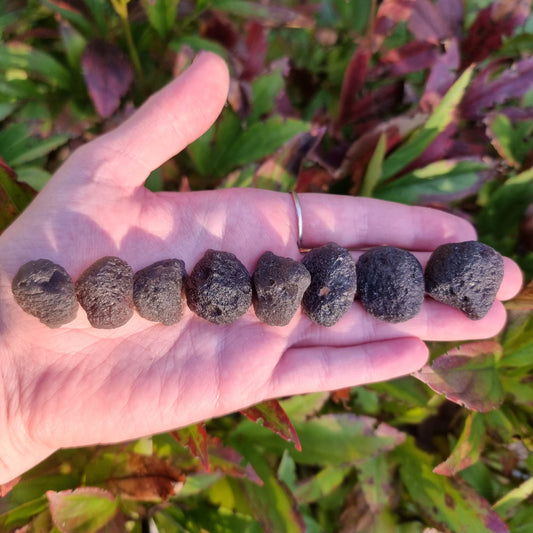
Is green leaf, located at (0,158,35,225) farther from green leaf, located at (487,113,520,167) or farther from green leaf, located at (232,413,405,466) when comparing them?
green leaf, located at (487,113,520,167)

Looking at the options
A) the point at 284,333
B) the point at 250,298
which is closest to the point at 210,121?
the point at 250,298

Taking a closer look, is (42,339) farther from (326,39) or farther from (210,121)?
(326,39)

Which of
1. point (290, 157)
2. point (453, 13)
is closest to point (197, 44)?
point (290, 157)

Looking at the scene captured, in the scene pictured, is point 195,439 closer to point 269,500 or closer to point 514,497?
point 269,500

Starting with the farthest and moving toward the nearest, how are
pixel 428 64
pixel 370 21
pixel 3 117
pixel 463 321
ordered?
pixel 370 21
pixel 428 64
pixel 3 117
pixel 463 321

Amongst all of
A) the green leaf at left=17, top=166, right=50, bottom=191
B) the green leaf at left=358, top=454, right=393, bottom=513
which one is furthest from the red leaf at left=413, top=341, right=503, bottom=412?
the green leaf at left=17, top=166, right=50, bottom=191
